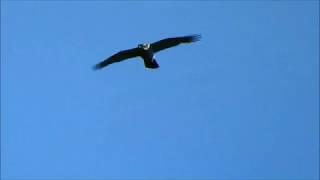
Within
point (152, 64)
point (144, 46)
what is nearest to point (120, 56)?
point (144, 46)

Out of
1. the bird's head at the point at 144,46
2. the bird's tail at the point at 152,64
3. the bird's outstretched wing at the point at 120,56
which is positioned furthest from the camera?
the bird's outstretched wing at the point at 120,56

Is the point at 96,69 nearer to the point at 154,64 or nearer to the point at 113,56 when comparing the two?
the point at 113,56

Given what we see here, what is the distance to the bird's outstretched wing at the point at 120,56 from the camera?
3969 centimetres

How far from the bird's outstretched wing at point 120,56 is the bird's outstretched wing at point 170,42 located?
2.44 feet

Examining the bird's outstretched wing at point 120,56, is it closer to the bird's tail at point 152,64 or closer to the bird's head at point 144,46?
the bird's head at point 144,46

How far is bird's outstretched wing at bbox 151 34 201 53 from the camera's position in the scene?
39.0 m

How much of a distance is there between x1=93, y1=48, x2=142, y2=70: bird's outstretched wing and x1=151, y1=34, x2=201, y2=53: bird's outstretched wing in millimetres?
743

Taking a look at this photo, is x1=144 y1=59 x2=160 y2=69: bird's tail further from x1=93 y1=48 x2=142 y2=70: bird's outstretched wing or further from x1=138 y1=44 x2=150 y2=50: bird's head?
x1=93 y1=48 x2=142 y2=70: bird's outstretched wing

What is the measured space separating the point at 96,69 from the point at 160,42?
3.29m

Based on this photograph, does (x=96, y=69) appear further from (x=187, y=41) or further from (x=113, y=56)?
(x=187, y=41)

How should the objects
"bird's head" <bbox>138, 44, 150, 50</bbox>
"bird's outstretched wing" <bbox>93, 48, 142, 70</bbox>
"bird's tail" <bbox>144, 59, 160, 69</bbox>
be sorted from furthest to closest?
"bird's outstretched wing" <bbox>93, 48, 142, 70</bbox> < "bird's head" <bbox>138, 44, 150, 50</bbox> < "bird's tail" <bbox>144, 59, 160, 69</bbox>

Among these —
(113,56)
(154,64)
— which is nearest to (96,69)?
(113,56)

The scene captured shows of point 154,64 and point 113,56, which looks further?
point 113,56

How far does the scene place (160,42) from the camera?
3900 centimetres
